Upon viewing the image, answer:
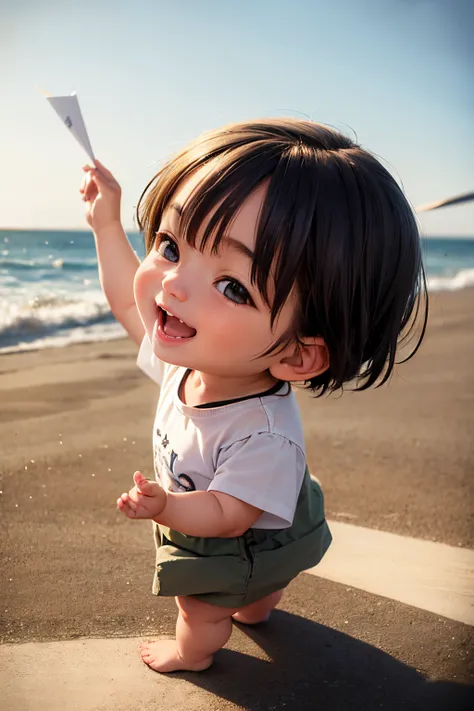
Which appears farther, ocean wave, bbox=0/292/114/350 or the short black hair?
ocean wave, bbox=0/292/114/350

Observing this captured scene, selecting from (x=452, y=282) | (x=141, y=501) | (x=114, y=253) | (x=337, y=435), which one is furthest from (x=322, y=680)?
(x=452, y=282)

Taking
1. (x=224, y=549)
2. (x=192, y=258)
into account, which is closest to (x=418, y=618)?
(x=224, y=549)

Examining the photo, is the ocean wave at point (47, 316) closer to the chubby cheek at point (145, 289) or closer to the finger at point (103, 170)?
the finger at point (103, 170)

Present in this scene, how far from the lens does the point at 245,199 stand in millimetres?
1159

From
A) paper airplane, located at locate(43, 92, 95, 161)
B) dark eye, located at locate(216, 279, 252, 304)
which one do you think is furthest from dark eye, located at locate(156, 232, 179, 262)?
paper airplane, located at locate(43, 92, 95, 161)

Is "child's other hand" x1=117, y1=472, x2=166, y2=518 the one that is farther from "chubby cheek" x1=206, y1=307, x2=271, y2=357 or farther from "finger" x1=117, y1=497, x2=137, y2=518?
"chubby cheek" x1=206, y1=307, x2=271, y2=357

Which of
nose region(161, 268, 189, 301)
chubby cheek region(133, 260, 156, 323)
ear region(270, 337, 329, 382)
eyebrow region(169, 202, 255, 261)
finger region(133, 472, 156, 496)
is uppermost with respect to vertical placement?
eyebrow region(169, 202, 255, 261)

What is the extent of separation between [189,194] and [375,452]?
1.41 metres

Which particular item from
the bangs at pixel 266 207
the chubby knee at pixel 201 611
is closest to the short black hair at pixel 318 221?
the bangs at pixel 266 207

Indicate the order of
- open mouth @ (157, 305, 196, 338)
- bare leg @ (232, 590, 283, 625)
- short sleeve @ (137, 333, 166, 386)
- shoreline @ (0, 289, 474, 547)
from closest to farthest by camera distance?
open mouth @ (157, 305, 196, 338), bare leg @ (232, 590, 283, 625), short sleeve @ (137, 333, 166, 386), shoreline @ (0, 289, 474, 547)

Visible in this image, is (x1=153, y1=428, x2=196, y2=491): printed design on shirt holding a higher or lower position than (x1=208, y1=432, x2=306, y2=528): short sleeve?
lower

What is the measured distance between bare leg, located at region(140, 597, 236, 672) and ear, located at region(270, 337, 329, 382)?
1.36 feet

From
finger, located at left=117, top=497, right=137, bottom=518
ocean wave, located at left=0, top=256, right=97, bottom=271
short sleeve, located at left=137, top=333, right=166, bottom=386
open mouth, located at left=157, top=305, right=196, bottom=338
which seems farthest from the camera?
ocean wave, located at left=0, top=256, right=97, bottom=271

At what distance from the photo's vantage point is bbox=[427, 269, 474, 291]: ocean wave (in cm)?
936
